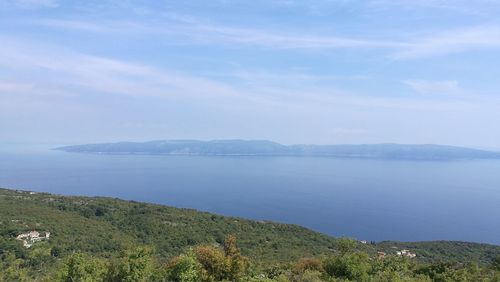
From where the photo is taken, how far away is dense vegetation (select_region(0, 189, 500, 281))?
17.2 m

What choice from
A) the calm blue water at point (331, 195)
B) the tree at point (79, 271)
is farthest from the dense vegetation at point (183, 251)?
the calm blue water at point (331, 195)

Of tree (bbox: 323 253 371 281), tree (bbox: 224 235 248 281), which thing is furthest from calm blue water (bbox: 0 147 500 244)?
tree (bbox: 224 235 248 281)

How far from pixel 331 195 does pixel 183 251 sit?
81391 millimetres

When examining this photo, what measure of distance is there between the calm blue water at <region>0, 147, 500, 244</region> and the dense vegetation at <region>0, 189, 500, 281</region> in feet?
91.9

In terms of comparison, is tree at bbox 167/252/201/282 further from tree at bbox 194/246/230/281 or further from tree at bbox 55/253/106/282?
tree at bbox 55/253/106/282

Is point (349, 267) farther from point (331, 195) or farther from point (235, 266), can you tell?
point (331, 195)

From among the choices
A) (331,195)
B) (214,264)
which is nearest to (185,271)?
(214,264)

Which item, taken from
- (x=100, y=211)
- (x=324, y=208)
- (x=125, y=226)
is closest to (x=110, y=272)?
(x=125, y=226)

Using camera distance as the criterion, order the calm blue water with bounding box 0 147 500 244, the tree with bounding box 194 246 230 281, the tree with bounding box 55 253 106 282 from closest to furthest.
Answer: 1. the tree with bounding box 55 253 106 282
2. the tree with bounding box 194 246 230 281
3. the calm blue water with bounding box 0 147 500 244

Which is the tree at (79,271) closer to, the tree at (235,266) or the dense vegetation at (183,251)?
the dense vegetation at (183,251)

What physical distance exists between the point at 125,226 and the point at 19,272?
941 inches

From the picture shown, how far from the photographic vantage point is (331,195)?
11031 centimetres

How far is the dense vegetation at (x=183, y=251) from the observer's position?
56.5ft

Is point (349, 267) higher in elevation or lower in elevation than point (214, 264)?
lower
